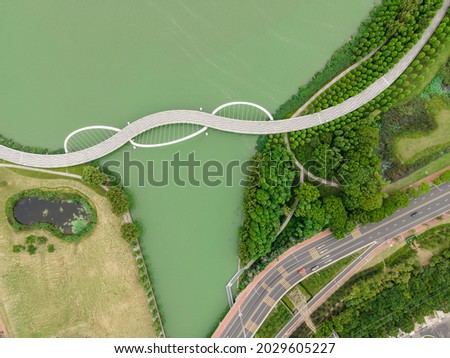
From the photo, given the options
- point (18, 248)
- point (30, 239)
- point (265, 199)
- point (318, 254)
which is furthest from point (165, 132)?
point (318, 254)

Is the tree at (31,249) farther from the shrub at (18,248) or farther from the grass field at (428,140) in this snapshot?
the grass field at (428,140)

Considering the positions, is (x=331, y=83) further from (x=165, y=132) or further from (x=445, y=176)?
(x=165, y=132)

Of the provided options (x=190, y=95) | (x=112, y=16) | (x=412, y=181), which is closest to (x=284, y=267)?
(x=412, y=181)

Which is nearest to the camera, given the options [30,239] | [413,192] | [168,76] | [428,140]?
[413,192]

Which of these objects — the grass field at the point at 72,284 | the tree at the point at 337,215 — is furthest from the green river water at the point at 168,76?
the tree at the point at 337,215

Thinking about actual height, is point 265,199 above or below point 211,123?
below

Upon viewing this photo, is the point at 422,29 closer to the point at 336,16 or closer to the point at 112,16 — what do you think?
the point at 336,16
